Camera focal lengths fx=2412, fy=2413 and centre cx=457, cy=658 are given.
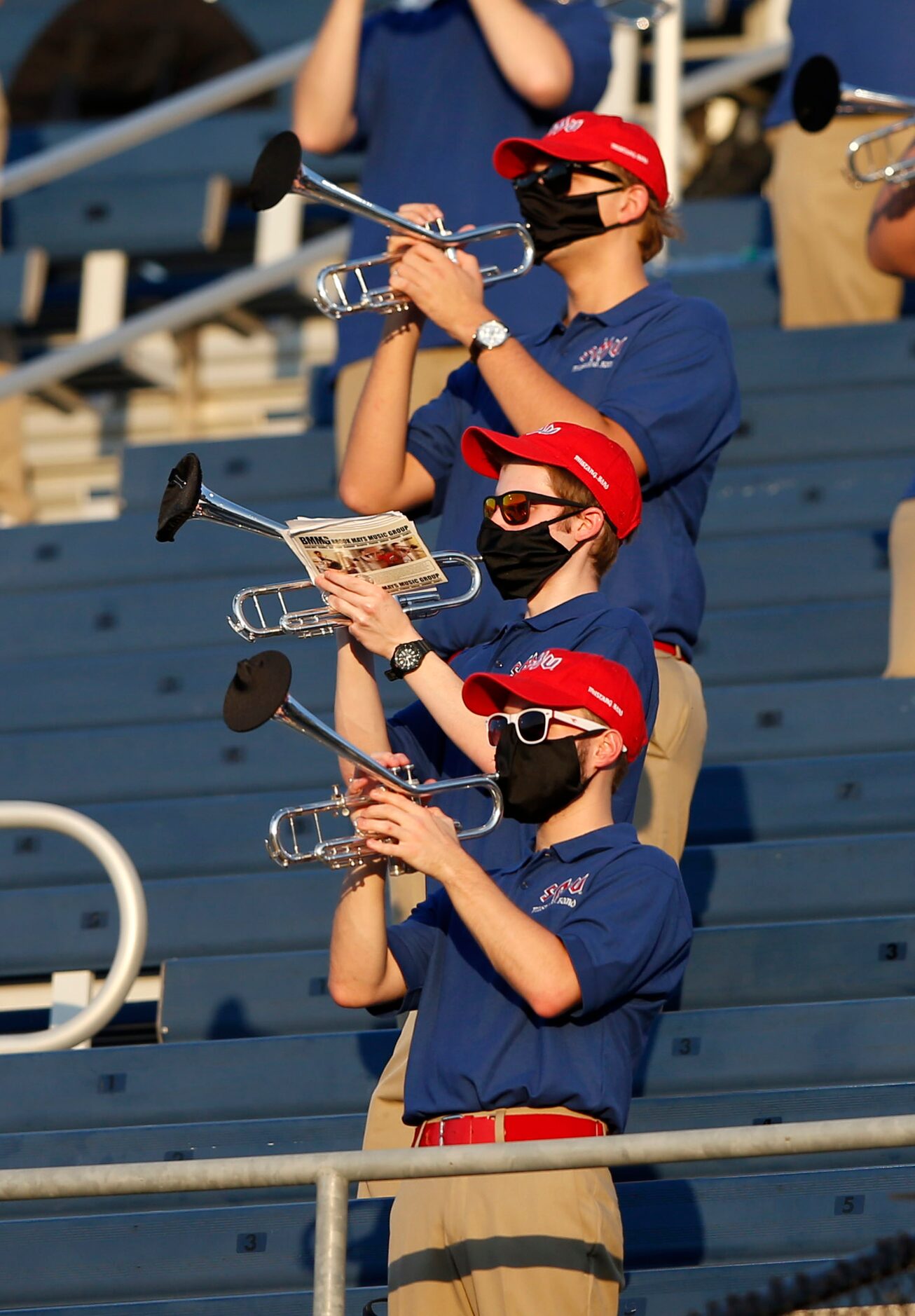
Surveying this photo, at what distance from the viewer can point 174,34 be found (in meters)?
11.0

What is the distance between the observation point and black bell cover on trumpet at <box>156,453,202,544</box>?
352 centimetres

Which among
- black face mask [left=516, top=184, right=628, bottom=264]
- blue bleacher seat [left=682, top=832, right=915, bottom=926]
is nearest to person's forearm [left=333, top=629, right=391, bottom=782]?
black face mask [left=516, top=184, right=628, bottom=264]

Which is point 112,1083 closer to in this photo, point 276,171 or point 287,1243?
point 287,1243

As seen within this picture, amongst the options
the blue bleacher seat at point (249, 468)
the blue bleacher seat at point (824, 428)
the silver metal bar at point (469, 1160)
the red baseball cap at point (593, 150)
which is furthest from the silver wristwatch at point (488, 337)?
the blue bleacher seat at point (249, 468)

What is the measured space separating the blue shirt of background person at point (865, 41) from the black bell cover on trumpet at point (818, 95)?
0.97m

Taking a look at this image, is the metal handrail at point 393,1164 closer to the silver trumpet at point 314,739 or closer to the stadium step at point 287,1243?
the silver trumpet at point 314,739

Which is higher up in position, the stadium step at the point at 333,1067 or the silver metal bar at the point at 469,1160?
the silver metal bar at the point at 469,1160

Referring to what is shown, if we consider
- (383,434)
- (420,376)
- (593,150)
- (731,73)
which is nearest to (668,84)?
(731,73)

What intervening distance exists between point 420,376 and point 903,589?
48.2 inches

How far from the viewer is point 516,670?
3531mm

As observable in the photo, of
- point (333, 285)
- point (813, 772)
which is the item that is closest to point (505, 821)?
point (333, 285)

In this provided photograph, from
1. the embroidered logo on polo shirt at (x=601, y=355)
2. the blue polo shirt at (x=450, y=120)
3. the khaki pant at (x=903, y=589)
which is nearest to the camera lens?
the embroidered logo on polo shirt at (x=601, y=355)

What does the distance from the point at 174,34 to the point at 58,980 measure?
265 inches

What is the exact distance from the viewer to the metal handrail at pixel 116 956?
15.4ft
